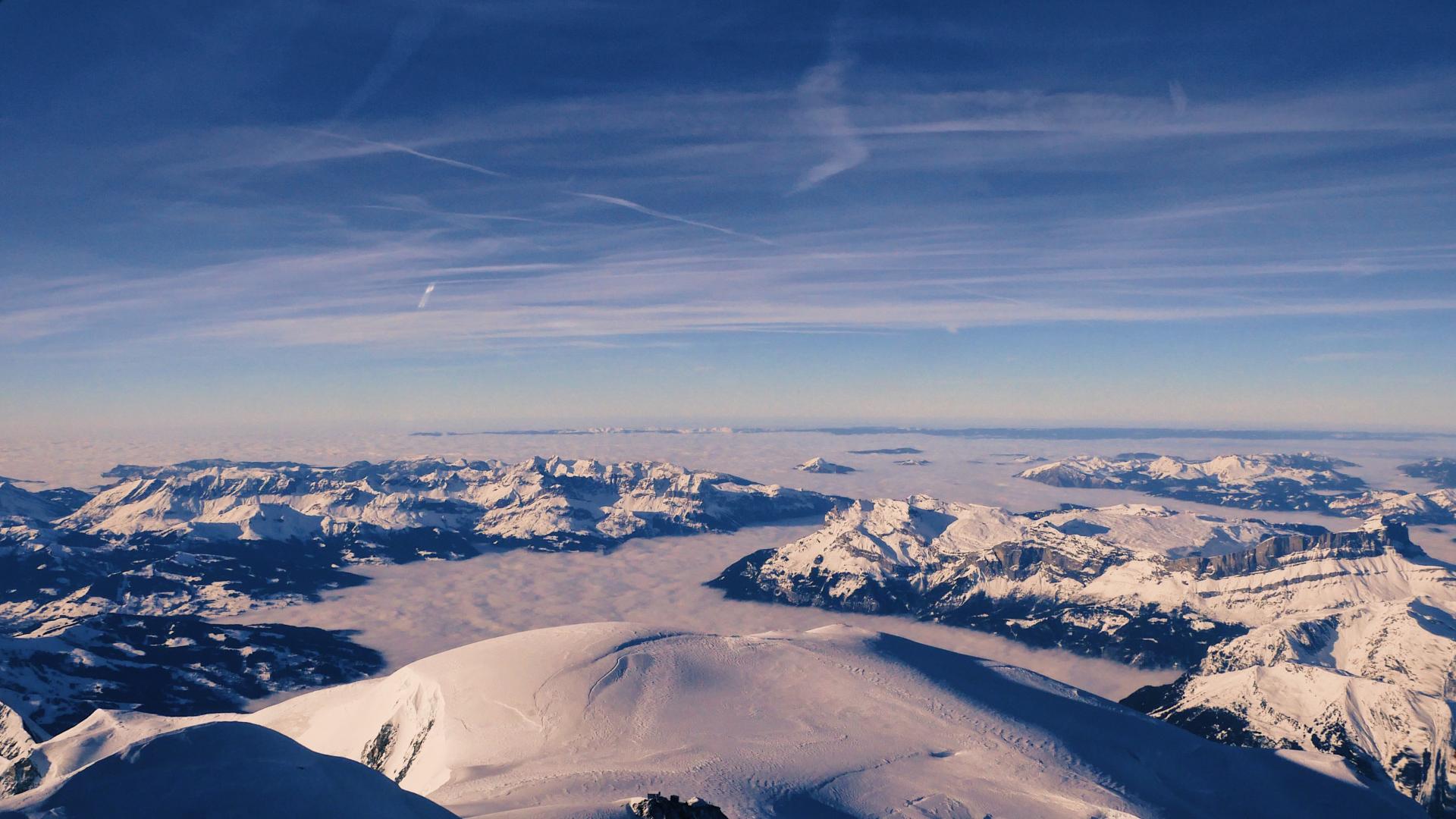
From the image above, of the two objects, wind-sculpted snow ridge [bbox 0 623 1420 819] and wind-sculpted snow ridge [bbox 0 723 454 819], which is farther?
wind-sculpted snow ridge [bbox 0 623 1420 819]

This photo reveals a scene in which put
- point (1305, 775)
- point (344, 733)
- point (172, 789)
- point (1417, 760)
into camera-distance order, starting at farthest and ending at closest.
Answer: point (1417, 760), point (344, 733), point (1305, 775), point (172, 789)

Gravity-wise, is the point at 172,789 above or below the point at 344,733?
above

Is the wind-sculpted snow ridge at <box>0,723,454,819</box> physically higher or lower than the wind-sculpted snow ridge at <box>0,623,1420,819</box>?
higher

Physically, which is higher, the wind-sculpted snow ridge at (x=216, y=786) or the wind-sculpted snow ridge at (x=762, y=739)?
the wind-sculpted snow ridge at (x=216, y=786)

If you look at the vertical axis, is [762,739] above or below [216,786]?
below

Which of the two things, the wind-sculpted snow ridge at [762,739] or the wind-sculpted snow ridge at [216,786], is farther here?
the wind-sculpted snow ridge at [762,739]

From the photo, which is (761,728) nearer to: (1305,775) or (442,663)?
(442,663)

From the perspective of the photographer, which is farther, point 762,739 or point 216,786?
point 762,739

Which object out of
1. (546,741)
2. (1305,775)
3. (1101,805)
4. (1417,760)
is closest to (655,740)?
(546,741)
